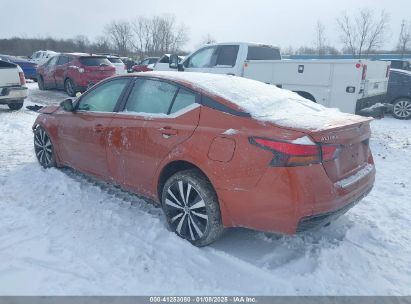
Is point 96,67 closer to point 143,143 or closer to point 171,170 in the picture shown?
point 143,143

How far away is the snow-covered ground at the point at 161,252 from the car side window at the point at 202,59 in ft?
18.6

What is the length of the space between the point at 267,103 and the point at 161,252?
181cm

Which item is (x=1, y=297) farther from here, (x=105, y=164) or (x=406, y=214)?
(x=406, y=214)

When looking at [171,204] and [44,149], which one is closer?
[171,204]

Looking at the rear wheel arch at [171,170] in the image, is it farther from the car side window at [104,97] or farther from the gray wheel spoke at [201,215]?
the car side window at [104,97]

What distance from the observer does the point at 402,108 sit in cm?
1124

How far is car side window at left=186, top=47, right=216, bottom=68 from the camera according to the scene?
9.37m

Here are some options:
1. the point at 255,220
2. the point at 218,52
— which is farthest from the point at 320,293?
the point at 218,52

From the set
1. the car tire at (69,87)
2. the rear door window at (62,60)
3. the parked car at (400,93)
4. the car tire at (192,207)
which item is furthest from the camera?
the rear door window at (62,60)

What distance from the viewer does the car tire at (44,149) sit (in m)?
5.41

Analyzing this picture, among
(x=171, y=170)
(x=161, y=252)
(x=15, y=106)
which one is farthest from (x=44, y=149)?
(x=15, y=106)

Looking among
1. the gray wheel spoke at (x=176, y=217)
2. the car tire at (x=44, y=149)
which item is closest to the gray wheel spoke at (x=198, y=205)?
the gray wheel spoke at (x=176, y=217)

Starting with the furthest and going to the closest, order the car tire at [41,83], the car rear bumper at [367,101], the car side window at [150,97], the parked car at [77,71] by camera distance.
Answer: the car tire at [41,83]
the parked car at [77,71]
the car rear bumper at [367,101]
the car side window at [150,97]

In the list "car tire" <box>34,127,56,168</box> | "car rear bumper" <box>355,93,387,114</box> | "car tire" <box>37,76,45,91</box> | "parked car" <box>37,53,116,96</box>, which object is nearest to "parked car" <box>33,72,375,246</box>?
"car tire" <box>34,127,56,168</box>
